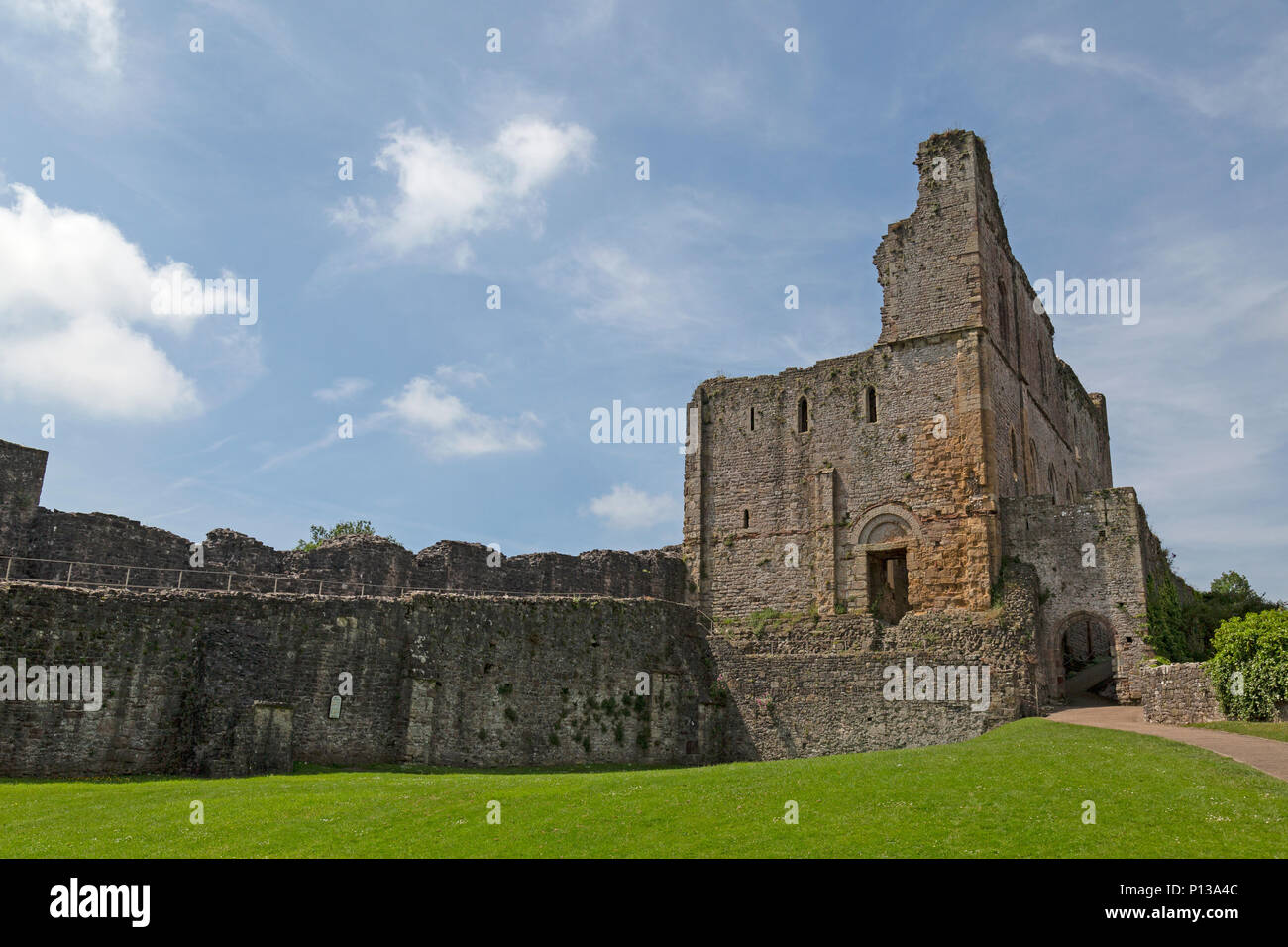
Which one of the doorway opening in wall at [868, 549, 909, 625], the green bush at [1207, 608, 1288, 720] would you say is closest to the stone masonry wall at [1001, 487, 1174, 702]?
the doorway opening in wall at [868, 549, 909, 625]

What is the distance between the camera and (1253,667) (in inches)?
1001

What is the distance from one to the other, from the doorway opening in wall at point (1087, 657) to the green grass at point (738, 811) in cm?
1252

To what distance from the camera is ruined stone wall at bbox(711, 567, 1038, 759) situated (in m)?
30.3

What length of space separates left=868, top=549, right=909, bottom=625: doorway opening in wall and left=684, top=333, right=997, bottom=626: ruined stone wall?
501 mm

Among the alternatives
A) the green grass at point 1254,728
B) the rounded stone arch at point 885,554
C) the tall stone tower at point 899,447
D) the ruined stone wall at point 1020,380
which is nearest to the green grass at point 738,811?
the green grass at point 1254,728

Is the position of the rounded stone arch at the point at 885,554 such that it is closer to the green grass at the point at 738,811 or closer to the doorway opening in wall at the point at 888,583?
the doorway opening in wall at the point at 888,583

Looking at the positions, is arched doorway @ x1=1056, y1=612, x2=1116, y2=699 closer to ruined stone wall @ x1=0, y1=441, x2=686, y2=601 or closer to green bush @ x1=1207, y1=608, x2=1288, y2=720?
green bush @ x1=1207, y1=608, x2=1288, y2=720

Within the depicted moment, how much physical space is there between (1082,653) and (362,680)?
25574 mm

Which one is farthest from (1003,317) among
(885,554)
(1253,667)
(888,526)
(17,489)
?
(17,489)

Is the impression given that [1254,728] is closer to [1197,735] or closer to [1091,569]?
[1197,735]

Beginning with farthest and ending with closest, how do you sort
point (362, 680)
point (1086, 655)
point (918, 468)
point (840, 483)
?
point (1086, 655) < point (840, 483) < point (918, 468) < point (362, 680)

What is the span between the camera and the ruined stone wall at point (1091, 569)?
104ft
